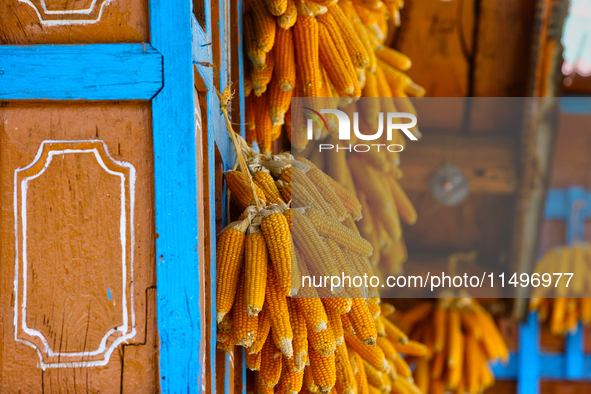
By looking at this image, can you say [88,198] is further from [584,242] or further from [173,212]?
[584,242]

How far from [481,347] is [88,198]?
2.70 m

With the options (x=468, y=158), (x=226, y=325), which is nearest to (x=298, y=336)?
(x=226, y=325)

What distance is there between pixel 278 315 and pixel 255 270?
0.38 ft

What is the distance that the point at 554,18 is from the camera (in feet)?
8.49

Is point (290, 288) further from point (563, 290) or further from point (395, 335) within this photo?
point (563, 290)

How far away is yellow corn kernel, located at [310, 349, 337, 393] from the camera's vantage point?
4.16 ft

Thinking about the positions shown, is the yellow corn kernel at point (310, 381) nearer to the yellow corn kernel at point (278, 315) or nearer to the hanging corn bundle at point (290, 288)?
the hanging corn bundle at point (290, 288)

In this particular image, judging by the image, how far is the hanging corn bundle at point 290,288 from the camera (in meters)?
1.17

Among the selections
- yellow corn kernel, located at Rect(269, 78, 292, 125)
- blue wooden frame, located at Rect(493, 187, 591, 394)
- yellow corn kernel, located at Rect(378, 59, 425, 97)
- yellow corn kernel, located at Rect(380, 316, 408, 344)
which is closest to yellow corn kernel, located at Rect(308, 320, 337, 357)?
yellow corn kernel, located at Rect(380, 316, 408, 344)

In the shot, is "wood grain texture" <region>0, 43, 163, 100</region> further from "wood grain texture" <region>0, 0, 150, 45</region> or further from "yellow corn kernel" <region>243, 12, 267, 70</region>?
"yellow corn kernel" <region>243, 12, 267, 70</region>

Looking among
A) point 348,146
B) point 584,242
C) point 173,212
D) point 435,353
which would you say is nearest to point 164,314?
point 173,212

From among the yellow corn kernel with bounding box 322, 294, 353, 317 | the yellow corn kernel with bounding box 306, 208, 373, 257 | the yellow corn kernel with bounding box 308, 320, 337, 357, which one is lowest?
the yellow corn kernel with bounding box 308, 320, 337, 357

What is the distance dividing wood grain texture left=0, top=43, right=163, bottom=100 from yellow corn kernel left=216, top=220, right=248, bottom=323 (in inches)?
15.3

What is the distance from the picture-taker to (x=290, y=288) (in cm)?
115
